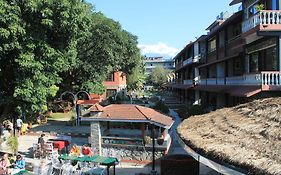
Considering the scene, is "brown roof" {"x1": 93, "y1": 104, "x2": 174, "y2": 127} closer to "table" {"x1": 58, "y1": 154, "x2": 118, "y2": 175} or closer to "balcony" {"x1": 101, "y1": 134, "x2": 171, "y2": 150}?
"balcony" {"x1": 101, "y1": 134, "x2": 171, "y2": 150}

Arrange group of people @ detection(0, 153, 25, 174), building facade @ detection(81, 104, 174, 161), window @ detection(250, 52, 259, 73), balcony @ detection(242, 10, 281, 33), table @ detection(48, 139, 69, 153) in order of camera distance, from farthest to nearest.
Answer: window @ detection(250, 52, 259, 73), table @ detection(48, 139, 69, 153), building facade @ detection(81, 104, 174, 161), balcony @ detection(242, 10, 281, 33), group of people @ detection(0, 153, 25, 174)

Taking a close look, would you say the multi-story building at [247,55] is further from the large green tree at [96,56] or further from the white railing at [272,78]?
the large green tree at [96,56]

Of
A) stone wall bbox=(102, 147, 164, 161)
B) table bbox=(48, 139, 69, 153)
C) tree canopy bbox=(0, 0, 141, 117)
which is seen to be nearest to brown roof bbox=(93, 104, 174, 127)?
stone wall bbox=(102, 147, 164, 161)

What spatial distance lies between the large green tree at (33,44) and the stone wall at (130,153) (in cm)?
456

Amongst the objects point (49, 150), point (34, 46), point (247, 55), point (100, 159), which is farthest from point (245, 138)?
point (247, 55)

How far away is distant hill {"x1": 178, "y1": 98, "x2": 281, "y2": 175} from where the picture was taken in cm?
734

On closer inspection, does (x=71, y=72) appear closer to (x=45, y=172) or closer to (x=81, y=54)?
(x=81, y=54)

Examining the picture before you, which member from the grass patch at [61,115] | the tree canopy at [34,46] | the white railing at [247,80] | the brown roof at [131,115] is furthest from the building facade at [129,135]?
the grass patch at [61,115]

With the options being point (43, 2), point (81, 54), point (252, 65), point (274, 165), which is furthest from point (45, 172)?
point (81, 54)

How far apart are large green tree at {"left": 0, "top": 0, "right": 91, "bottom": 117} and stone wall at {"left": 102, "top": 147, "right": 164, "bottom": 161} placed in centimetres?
456

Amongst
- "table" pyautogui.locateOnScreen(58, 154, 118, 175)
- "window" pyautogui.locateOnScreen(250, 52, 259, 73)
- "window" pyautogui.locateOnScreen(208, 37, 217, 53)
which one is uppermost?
"window" pyautogui.locateOnScreen(208, 37, 217, 53)

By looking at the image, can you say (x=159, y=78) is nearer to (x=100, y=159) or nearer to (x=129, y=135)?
(x=129, y=135)

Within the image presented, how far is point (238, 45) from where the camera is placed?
91.4 feet

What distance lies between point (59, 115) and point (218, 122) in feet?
114
